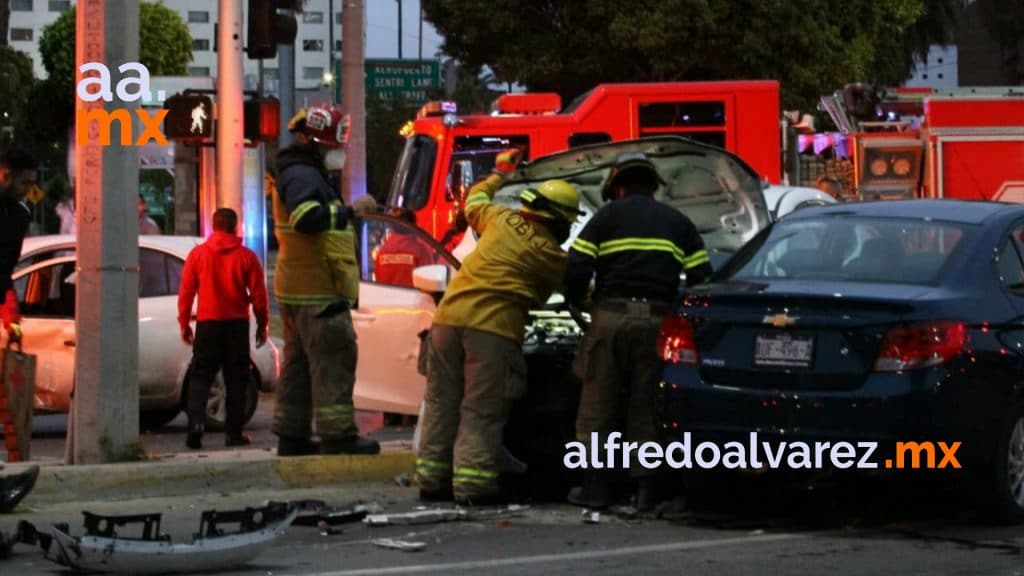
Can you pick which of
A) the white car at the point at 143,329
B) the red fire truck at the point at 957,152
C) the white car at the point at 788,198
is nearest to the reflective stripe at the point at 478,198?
the white car at the point at 788,198

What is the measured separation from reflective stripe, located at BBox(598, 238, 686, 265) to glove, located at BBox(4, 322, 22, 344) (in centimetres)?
356

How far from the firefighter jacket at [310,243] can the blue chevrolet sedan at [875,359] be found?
7.07 ft

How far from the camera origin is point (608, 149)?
11.3m

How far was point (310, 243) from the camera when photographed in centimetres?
1056

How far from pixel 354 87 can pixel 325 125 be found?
35.6 ft

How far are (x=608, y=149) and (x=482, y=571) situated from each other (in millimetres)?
4054

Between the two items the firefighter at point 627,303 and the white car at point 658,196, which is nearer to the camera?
the firefighter at point 627,303

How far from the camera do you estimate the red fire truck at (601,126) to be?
19.1m

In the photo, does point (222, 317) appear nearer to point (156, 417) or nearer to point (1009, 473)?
point (156, 417)

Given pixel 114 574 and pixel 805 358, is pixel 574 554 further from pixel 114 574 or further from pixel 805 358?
pixel 114 574

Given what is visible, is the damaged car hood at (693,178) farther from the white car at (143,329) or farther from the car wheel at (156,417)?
the car wheel at (156,417)

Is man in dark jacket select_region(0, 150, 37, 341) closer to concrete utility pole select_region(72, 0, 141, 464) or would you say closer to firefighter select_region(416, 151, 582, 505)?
concrete utility pole select_region(72, 0, 141, 464)

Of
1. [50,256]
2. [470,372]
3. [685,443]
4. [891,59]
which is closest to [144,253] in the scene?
[50,256]

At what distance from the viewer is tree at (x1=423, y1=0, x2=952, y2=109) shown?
3612 centimetres
